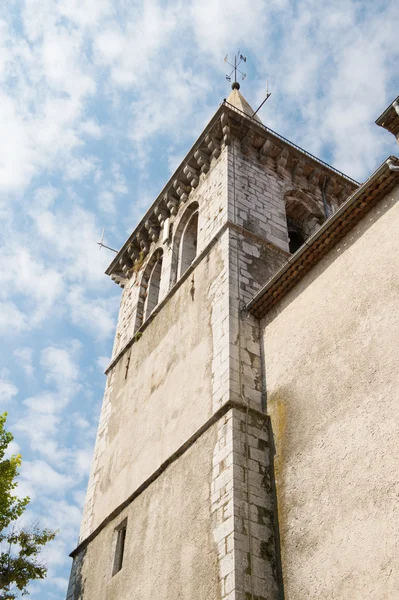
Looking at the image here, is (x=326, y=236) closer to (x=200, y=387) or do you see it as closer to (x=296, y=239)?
(x=200, y=387)

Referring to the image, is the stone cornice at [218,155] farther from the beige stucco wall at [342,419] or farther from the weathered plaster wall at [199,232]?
the beige stucco wall at [342,419]

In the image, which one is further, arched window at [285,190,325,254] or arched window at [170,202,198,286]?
arched window at [285,190,325,254]

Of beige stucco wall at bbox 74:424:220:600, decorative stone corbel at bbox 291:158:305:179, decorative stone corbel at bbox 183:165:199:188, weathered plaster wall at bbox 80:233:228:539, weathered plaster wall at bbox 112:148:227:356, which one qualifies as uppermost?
decorative stone corbel at bbox 291:158:305:179

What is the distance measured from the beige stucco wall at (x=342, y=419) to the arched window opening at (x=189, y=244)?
15.0 ft

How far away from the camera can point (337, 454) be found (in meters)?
7.41

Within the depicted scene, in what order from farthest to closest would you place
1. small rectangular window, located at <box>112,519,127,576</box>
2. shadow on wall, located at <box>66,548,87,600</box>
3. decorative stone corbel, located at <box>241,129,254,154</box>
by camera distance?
1. decorative stone corbel, located at <box>241,129,254,154</box>
2. shadow on wall, located at <box>66,548,87,600</box>
3. small rectangular window, located at <box>112,519,127,576</box>

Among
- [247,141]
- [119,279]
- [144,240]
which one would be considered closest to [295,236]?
[247,141]

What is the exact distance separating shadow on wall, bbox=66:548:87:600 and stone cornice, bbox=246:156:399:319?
5.05 m

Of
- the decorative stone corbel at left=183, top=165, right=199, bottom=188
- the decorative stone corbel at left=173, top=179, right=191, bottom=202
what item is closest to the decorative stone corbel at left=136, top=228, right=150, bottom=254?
the decorative stone corbel at left=173, top=179, right=191, bottom=202

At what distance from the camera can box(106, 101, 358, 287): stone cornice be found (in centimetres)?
1445

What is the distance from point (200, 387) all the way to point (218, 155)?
242 inches

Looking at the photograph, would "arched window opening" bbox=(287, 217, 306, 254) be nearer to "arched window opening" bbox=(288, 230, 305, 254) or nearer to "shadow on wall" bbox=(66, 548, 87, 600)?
"arched window opening" bbox=(288, 230, 305, 254)

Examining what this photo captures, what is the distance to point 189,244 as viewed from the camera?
47.6ft

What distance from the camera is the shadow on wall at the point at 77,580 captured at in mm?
10711
